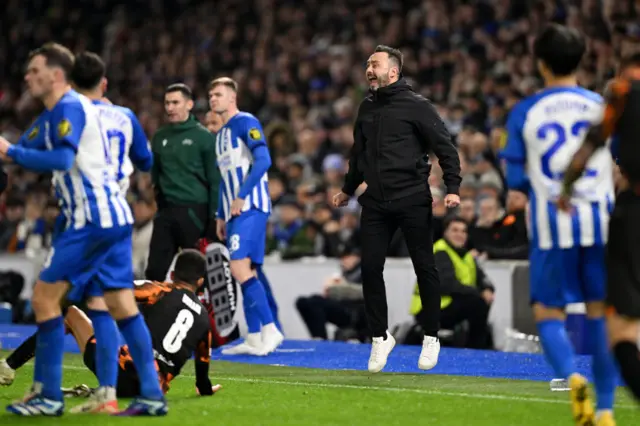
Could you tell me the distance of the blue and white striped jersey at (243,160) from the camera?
35.1ft

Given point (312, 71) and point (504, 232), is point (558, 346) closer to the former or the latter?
point (504, 232)

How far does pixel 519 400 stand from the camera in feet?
25.9

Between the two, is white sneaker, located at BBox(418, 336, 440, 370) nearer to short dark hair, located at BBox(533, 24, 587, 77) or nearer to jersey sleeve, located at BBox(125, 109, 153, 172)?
jersey sleeve, located at BBox(125, 109, 153, 172)

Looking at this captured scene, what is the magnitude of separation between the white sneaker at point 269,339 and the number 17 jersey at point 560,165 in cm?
510

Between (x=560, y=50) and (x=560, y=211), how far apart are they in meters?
0.78

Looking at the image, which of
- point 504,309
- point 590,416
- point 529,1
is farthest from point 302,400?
point 529,1

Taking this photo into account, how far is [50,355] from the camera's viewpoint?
22.7 ft

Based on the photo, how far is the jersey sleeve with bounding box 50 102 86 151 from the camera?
658 cm

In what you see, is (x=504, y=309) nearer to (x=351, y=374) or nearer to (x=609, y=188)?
(x=351, y=374)

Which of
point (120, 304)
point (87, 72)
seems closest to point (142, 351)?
point (120, 304)

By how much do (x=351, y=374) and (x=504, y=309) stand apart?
358cm

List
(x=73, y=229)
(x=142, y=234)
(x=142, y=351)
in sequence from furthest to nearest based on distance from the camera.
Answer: (x=142, y=234) → (x=142, y=351) → (x=73, y=229)

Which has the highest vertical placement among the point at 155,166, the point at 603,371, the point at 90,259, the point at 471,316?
the point at 155,166

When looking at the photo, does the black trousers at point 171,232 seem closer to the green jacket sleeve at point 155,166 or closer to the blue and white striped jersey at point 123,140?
the green jacket sleeve at point 155,166
